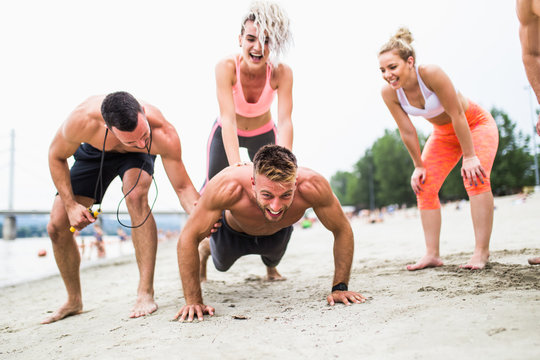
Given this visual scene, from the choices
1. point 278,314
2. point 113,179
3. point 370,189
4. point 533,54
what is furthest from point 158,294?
point 370,189

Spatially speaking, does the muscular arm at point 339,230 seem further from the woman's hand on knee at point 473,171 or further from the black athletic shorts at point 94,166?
the black athletic shorts at point 94,166

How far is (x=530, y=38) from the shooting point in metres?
2.84

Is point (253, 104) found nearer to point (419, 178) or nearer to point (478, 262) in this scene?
point (419, 178)

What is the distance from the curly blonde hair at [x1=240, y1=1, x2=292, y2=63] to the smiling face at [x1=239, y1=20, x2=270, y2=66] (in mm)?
36

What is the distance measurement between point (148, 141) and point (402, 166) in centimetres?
5266

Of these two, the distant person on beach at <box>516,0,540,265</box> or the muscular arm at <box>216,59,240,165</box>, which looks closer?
the distant person on beach at <box>516,0,540,265</box>

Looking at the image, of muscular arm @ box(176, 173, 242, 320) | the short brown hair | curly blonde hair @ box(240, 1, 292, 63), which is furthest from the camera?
curly blonde hair @ box(240, 1, 292, 63)

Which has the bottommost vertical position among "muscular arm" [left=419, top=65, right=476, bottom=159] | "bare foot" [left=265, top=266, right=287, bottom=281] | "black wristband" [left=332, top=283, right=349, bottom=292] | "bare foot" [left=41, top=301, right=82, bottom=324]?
"bare foot" [left=41, top=301, right=82, bottom=324]

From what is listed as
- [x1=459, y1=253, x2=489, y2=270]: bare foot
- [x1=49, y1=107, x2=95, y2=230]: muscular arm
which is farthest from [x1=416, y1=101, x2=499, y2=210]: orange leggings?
[x1=49, y1=107, x2=95, y2=230]: muscular arm

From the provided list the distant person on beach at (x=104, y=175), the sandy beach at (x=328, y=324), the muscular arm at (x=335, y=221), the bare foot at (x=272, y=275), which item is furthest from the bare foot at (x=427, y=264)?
the distant person on beach at (x=104, y=175)

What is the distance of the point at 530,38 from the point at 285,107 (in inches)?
78.3

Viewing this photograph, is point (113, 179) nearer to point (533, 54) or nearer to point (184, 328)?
point (184, 328)

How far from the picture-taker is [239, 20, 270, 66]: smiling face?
3.46 m

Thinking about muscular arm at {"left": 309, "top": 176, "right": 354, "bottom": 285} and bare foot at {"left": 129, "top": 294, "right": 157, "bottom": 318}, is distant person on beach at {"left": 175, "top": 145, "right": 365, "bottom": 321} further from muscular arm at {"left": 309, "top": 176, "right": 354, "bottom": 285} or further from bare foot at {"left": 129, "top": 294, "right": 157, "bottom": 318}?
bare foot at {"left": 129, "top": 294, "right": 157, "bottom": 318}
